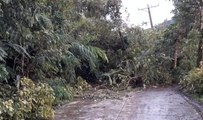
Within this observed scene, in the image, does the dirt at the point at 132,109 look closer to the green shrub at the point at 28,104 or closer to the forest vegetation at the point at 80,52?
the green shrub at the point at 28,104

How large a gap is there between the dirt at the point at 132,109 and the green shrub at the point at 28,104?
0.43 meters

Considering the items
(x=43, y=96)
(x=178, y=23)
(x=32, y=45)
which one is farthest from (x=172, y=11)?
(x=43, y=96)

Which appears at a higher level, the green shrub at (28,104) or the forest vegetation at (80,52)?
the forest vegetation at (80,52)

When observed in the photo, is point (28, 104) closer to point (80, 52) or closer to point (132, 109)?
point (132, 109)

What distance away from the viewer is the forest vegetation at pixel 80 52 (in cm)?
862

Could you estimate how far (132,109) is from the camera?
921 centimetres

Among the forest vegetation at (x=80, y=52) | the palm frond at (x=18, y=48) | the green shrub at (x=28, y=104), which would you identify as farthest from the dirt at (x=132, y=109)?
the palm frond at (x=18, y=48)

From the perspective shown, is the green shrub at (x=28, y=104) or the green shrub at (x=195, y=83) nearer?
the green shrub at (x=28, y=104)

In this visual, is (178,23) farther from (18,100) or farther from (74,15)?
(18,100)

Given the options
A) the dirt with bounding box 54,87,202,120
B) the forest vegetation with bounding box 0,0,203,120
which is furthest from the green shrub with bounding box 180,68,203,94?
the dirt with bounding box 54,87,202,120

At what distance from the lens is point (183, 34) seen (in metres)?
15.0

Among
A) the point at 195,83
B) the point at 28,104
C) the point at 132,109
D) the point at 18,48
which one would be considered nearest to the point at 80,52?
the point at 195,83

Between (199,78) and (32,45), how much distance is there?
4973mm

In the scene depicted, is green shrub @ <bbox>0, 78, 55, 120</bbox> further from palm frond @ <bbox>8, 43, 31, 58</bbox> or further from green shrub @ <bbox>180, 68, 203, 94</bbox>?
green shrub @ <bbox>180, 68, 203, 94</bbox>
